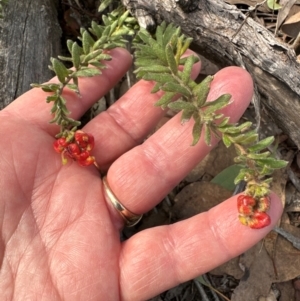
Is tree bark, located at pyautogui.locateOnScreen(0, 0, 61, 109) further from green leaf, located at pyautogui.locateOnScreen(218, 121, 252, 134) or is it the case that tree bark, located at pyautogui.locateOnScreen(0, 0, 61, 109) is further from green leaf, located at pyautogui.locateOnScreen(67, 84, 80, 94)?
green leaf, located at pyautogui.locateOnScreen(218, 121, 252, 134)

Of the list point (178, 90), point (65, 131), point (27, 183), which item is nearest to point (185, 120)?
point (178, 90)

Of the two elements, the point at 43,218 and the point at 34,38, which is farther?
the point at 34,38

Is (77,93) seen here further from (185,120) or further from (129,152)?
(185,120)

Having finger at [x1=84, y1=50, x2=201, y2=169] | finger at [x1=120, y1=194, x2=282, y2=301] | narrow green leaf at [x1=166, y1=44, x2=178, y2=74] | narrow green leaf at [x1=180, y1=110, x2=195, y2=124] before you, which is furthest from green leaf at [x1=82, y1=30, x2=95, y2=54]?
finger at [x1=120, y1=194, x2=282, y2=301]

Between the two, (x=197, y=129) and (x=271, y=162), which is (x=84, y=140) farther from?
(x=271, y=162)

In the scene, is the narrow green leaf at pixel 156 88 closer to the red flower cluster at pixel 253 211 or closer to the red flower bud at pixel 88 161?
the red flower bud at pixel 88 161

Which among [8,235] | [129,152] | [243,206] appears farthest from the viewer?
[129,152]
